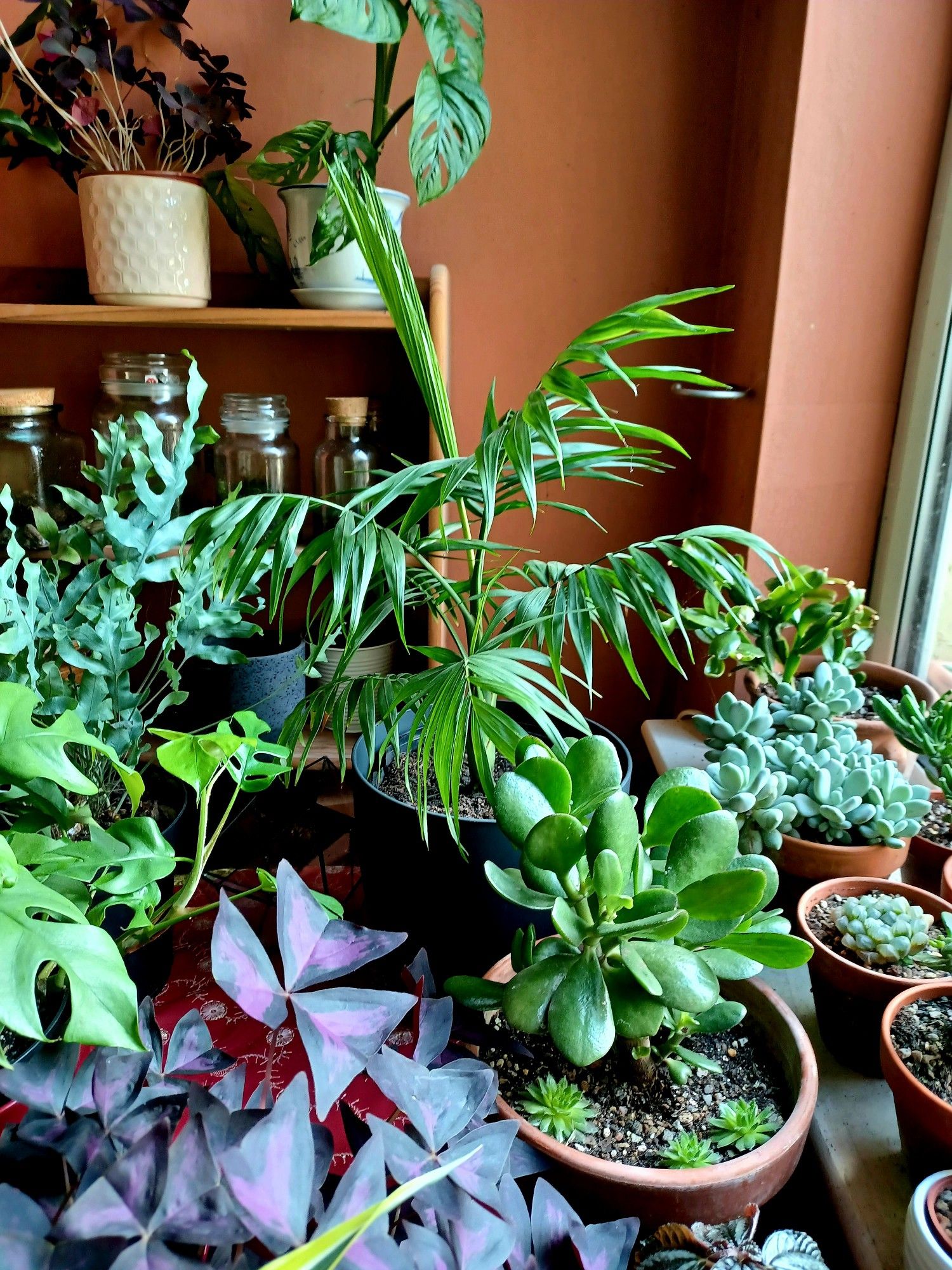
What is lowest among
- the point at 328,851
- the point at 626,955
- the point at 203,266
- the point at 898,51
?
the point at 328,851

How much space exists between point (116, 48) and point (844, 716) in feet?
4.57

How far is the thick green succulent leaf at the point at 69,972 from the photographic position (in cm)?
49

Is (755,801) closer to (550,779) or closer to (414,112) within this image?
(550,779)

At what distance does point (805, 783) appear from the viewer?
0.93 meters

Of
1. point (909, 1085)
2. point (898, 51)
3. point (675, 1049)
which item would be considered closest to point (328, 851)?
point (675, 1049)

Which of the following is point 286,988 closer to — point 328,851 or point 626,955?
point 626,955

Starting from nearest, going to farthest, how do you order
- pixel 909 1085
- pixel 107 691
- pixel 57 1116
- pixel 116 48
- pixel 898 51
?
1. pixel 57 1116
2. pixel 909 1085
3. pixel 107 691
4. pixel 898 51
5. pixel 116 48

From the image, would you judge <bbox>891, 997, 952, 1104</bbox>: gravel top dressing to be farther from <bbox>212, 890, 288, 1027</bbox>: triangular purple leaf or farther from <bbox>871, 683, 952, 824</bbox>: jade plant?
<bbox>212, 890, 288, 1027</bbox>: triangular purple leaf

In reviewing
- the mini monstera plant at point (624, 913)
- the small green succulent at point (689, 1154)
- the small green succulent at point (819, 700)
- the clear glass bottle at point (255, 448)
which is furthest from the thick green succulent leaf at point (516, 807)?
the clear glass bottle at point (255, 448)

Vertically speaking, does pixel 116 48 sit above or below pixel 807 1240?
above

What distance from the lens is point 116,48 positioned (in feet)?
4.09

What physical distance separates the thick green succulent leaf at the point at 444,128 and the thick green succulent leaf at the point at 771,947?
3.15ft

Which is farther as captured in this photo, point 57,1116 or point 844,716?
point 844,716

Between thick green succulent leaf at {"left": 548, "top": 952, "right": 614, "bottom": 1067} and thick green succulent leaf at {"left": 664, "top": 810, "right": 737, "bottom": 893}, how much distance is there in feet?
0.29
